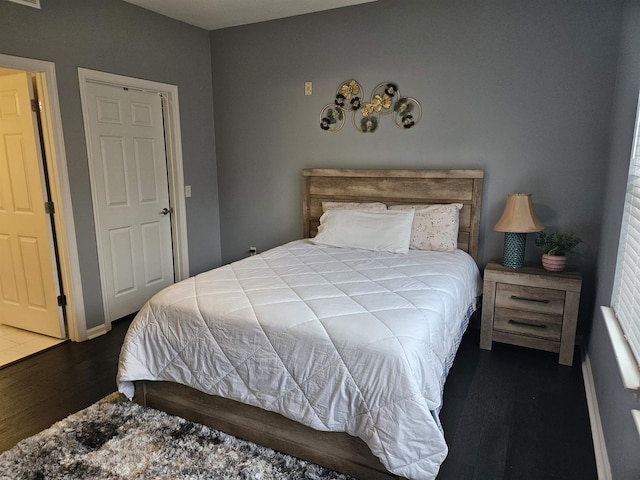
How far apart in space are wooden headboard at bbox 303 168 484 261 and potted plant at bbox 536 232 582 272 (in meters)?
0.52

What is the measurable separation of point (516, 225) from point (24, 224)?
11.6ft

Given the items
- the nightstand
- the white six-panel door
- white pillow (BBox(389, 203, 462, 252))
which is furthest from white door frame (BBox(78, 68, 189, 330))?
the nightstand

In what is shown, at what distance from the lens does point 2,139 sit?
3.15 m

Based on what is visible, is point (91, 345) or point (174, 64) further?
point (174, 64)

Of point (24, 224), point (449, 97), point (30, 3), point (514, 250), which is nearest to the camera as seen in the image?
point (30, 3)

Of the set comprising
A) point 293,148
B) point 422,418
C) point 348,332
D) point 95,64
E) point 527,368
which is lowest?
point 527,368

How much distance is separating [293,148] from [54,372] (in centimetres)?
260

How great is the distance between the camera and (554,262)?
2893 millimetres

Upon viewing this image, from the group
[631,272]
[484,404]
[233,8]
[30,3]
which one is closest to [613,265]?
[631,272]

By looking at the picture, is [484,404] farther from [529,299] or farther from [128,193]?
[128,193]

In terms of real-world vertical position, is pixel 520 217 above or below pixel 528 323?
above

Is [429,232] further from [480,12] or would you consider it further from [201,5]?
[201,5]

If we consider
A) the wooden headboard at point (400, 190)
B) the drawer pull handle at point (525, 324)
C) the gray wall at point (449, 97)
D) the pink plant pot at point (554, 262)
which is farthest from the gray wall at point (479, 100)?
the drawer pull handle at point (525, 324)

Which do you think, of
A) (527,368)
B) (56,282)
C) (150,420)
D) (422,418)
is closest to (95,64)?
(56,282)
